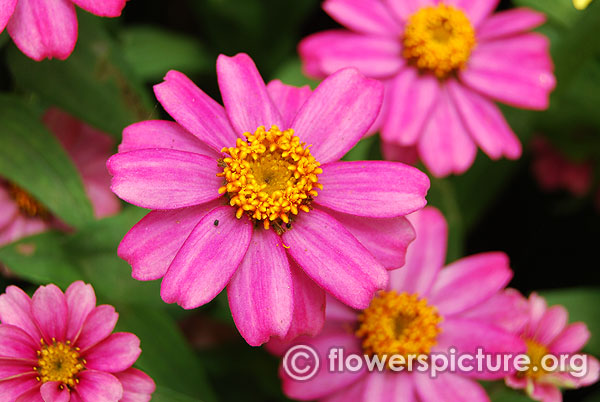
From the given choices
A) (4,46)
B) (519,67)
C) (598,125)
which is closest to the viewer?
(4,46)

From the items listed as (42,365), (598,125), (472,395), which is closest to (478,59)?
(598,125)

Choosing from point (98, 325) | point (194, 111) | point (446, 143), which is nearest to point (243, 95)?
point (194, 111)

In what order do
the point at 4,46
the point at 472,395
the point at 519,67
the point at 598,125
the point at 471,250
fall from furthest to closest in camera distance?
1. the point at 471,250
2. the point at 598,125
3. the point at 519,67
4. the point at 4,46
5. the point at 472,395

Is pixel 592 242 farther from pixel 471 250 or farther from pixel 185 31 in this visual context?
pixel 185 31

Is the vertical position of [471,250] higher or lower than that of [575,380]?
higher

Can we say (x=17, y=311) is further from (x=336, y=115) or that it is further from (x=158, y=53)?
(x=158, y=53)

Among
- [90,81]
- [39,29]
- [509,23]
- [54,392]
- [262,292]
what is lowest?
[54,392]
